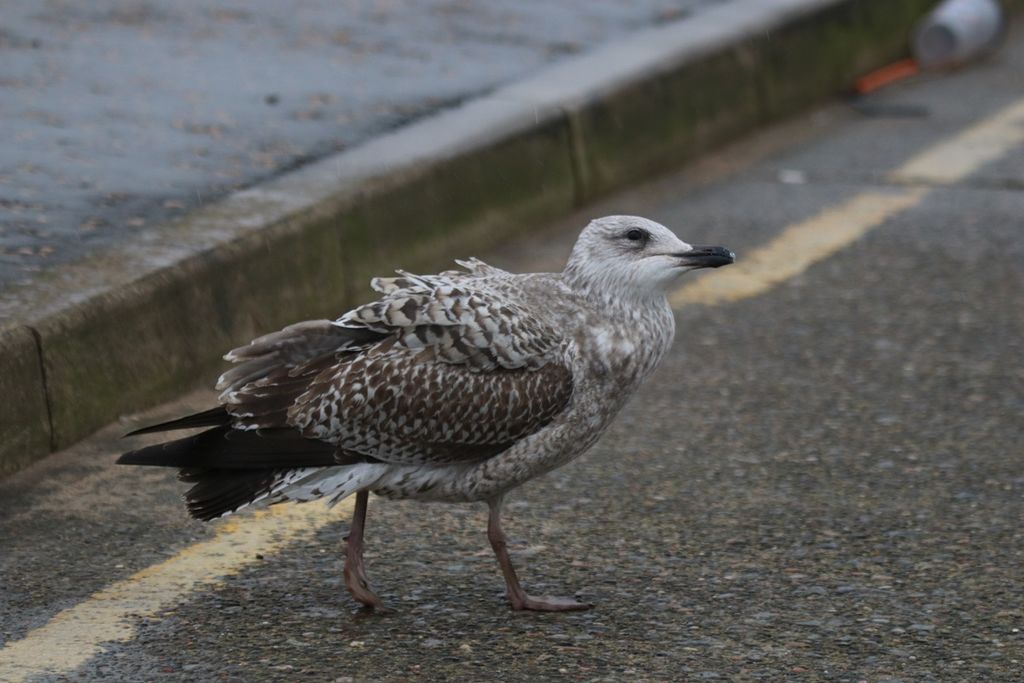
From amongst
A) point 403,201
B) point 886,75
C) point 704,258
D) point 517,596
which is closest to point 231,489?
point 517,596

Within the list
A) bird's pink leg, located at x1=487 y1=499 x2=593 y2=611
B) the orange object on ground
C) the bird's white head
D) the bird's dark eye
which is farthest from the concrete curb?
the bird's dark eye

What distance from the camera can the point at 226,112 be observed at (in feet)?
22.6

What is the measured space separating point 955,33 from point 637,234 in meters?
5.72

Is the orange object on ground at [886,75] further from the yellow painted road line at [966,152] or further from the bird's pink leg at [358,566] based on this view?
the bird's pink leg at [358,566]

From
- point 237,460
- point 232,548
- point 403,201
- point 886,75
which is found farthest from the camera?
point 886,75

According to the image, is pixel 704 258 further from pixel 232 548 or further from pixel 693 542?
pixel 232 548

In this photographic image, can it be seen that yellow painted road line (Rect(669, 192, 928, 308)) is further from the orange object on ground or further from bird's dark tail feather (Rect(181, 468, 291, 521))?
bird's dark tail feather (Rect(181, 468, 291, 521))

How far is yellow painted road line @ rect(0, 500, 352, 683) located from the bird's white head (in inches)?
38.3

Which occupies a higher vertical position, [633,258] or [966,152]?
[633,258]

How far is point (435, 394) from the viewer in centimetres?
381

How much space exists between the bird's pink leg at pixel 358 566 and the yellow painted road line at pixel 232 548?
0.33 m

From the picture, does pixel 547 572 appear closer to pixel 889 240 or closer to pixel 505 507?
pixel 505 507

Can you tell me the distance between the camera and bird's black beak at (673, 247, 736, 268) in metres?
3.97

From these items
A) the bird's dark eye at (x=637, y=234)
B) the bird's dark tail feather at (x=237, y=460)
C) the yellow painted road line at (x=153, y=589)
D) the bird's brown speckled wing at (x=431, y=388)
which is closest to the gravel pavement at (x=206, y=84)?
the yellow painted road line at (x=153, y=589)
